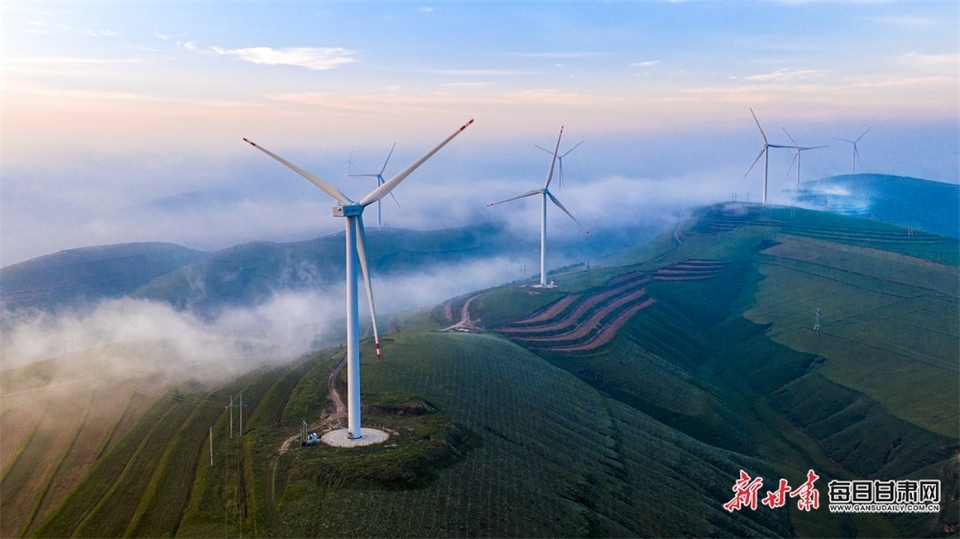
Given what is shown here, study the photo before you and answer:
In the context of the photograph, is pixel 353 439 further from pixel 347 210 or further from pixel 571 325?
pixel 571 325

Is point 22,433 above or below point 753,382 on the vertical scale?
above

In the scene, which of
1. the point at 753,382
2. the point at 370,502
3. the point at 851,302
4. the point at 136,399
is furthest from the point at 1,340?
the point at 851,302

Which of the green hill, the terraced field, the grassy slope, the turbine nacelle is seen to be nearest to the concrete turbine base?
the green hill

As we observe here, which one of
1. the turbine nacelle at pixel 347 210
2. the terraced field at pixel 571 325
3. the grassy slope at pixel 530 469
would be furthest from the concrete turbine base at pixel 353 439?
the terraced field at pixel 571 325

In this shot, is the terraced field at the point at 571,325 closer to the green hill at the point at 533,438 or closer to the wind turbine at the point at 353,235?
the green hill at the point at 533,438

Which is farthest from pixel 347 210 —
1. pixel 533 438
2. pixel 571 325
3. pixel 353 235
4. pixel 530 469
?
pixel 571 325

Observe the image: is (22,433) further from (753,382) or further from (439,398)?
(753,382)
